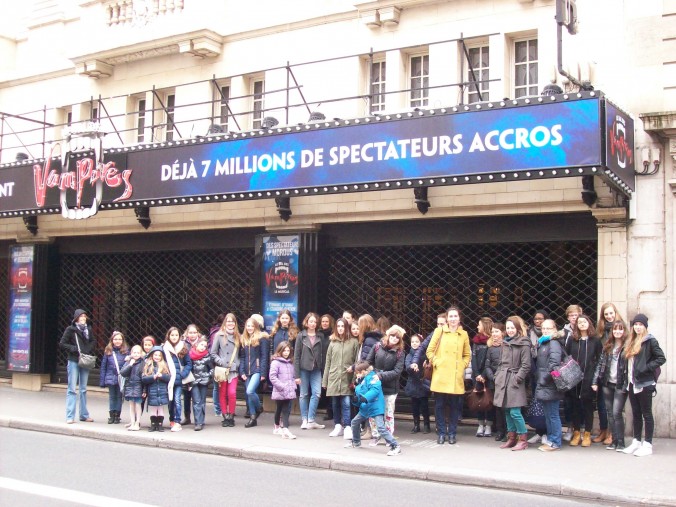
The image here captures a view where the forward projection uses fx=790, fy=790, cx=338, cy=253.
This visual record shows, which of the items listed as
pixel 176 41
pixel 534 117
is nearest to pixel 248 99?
pixel 176 41

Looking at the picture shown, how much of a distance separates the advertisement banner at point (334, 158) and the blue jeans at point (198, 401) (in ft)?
11.1

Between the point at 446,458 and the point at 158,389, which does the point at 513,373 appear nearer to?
the point at 446,458

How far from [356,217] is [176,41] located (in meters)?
5.66

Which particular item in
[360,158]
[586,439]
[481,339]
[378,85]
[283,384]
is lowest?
[586,439]

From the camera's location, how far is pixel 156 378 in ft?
39.8

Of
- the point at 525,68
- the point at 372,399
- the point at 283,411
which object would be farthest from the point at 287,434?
the point at 525,68

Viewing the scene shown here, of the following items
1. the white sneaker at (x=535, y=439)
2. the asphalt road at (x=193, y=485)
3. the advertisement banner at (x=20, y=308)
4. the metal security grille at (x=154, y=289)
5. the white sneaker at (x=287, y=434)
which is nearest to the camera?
the asphalt road at (x=193, y=485)

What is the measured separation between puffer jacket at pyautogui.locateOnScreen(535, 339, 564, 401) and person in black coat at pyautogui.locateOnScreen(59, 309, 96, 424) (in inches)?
290

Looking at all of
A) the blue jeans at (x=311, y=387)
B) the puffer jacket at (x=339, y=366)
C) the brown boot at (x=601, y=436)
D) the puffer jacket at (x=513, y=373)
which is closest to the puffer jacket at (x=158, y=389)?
the blue jeans at (x=311, y=387)

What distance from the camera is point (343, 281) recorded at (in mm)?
14758

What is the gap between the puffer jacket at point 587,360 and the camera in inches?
426

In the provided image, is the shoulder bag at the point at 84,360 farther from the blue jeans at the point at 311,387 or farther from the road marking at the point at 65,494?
the road marking at the point at 65,494

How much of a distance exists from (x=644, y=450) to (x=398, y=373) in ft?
11.0

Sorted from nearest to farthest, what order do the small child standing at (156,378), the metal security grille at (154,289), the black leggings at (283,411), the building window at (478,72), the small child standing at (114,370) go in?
the black leggings at (283,411)
the small child standing at (156,378)
the small child standing at (114,370)
the building window at (478,72)
the metal security grille at (154,289)
